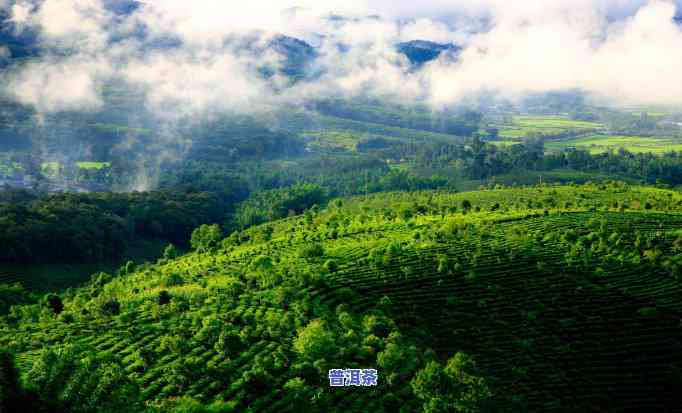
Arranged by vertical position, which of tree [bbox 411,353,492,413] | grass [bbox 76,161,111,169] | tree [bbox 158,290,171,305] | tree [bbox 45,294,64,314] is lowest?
tree [bbox 45,294,64,314]

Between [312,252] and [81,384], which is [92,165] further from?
[81,384]

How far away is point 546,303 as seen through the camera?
6078 cm

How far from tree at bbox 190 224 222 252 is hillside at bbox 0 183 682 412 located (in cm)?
727

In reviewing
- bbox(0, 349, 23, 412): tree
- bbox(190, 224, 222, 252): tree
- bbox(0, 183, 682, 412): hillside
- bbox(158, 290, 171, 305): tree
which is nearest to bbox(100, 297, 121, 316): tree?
bbox(0, 183, 682, 412): hillside

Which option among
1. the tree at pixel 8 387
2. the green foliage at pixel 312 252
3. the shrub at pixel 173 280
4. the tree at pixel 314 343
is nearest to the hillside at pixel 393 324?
the tree at pixel 314 343

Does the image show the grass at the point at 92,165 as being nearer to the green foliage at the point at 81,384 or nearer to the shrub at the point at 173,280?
the shrub at the point at 173,280

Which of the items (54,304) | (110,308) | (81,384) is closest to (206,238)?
(54,304)

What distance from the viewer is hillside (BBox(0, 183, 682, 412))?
139 feet

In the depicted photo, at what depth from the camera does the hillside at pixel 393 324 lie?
42500 millimetres

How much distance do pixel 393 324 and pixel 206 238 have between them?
53.0 meters

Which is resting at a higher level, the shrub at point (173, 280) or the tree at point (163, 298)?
the tree at point (163, 298)

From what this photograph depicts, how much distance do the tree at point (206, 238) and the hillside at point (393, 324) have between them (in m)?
7.27

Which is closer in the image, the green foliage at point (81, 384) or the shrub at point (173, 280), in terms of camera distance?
the green foliage at point (81, 384)

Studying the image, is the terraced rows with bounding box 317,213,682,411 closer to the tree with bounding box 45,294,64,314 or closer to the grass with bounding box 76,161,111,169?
the tree with bounding box 45,294,64,314
